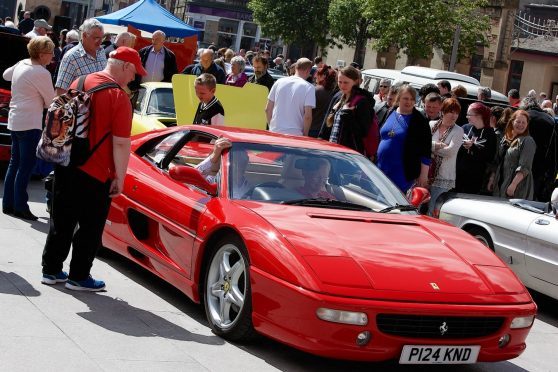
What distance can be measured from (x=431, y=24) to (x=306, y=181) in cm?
3407

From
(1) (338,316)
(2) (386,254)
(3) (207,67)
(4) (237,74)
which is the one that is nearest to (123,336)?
(1) (338,316)

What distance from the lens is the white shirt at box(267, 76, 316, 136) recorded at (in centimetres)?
1208

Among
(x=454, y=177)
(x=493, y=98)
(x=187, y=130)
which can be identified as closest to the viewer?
(x=187, y=130)

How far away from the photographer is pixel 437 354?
5957mm

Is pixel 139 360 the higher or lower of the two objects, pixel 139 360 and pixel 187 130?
the lower

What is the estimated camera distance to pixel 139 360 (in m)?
5.87

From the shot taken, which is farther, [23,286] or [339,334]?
[23,286]

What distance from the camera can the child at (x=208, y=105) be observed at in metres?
9.97

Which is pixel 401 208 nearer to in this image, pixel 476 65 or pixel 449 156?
pixel 449 156

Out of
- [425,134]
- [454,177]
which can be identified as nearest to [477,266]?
[425,134]

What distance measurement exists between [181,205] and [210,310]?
2.97ft

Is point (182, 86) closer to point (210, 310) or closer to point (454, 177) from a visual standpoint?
point (454, 177)

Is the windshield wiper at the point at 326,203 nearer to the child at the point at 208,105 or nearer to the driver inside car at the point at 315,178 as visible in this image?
the driver inside car at the point at 315,178

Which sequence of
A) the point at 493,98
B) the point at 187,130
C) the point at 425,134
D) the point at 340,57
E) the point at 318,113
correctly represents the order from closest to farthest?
the point at 187,130 → the point at 425,134 → the point at 318,113 → the point at 493,98 → the point at 340,57
